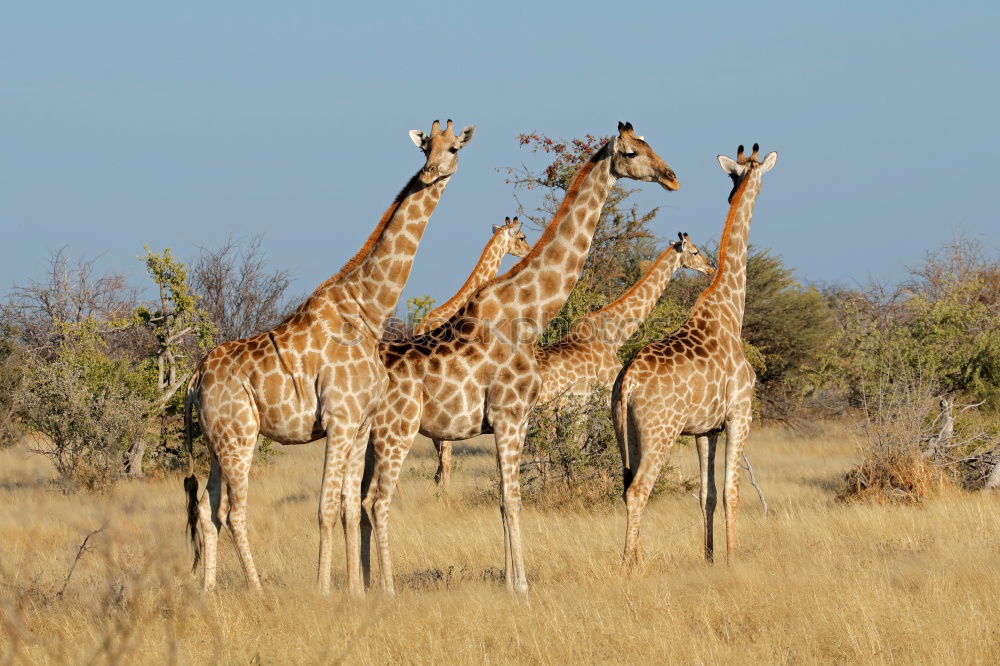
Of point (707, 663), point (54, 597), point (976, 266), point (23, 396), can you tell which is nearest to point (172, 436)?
point (23, 396)

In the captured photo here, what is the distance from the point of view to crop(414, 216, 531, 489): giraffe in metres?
12.2

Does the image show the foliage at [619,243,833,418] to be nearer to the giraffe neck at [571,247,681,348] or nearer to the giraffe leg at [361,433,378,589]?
the giraffe neck at [571,247,681,348]

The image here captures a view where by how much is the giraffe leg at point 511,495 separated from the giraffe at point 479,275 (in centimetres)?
384

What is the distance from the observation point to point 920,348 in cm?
1427

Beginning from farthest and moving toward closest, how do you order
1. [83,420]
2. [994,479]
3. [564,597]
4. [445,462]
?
[83,420] < [445,462] < [994,479] < [564,597]

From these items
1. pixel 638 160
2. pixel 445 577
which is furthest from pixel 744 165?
pixel 445 577

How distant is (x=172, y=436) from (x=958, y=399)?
11.0m

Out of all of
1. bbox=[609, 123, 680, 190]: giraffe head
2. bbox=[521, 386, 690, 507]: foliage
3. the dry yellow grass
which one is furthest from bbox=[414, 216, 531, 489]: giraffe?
bbox=[609, 123, 680, 190]: giraffe head

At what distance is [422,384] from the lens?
A: 312 inches

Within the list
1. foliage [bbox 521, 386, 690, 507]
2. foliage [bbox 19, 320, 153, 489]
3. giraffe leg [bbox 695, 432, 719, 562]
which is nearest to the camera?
giraffe leg [bbox 695, 432, 719, 562]

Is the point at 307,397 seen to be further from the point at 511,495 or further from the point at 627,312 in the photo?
the point at 627,312

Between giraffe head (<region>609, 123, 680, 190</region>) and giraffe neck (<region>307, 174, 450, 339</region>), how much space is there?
1.32 metres

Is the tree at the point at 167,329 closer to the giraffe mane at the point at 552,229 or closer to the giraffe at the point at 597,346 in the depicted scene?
the giraffe at the point at 597,346

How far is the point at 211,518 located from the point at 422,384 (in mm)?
1721
